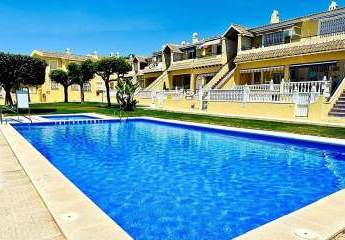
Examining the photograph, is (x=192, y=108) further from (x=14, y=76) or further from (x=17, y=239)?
(x=17, y=239)

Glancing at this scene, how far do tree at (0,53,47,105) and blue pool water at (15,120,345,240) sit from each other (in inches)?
481

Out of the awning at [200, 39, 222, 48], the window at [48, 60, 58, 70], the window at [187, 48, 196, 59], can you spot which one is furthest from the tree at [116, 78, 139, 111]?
the window at [48, 60, 58, 70]

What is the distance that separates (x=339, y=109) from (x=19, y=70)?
82.4 feet

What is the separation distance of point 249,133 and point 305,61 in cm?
1468

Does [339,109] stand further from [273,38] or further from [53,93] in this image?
[53,93]

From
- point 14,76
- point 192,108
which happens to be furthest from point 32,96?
point 192,108

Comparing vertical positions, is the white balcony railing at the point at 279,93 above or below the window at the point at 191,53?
below

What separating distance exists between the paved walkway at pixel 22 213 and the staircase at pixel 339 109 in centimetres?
1841

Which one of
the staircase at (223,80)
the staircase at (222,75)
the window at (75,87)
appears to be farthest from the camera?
the window at (75,87)

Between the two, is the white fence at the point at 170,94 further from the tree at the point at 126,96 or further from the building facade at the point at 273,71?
the tree at the point at 126,96

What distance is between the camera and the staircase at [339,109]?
19.0 m

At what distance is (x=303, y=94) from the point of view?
20406 millimetres

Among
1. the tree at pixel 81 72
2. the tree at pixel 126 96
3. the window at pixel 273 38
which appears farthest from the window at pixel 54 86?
the window at pixel 273 38

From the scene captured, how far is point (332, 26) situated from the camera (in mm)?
26578
